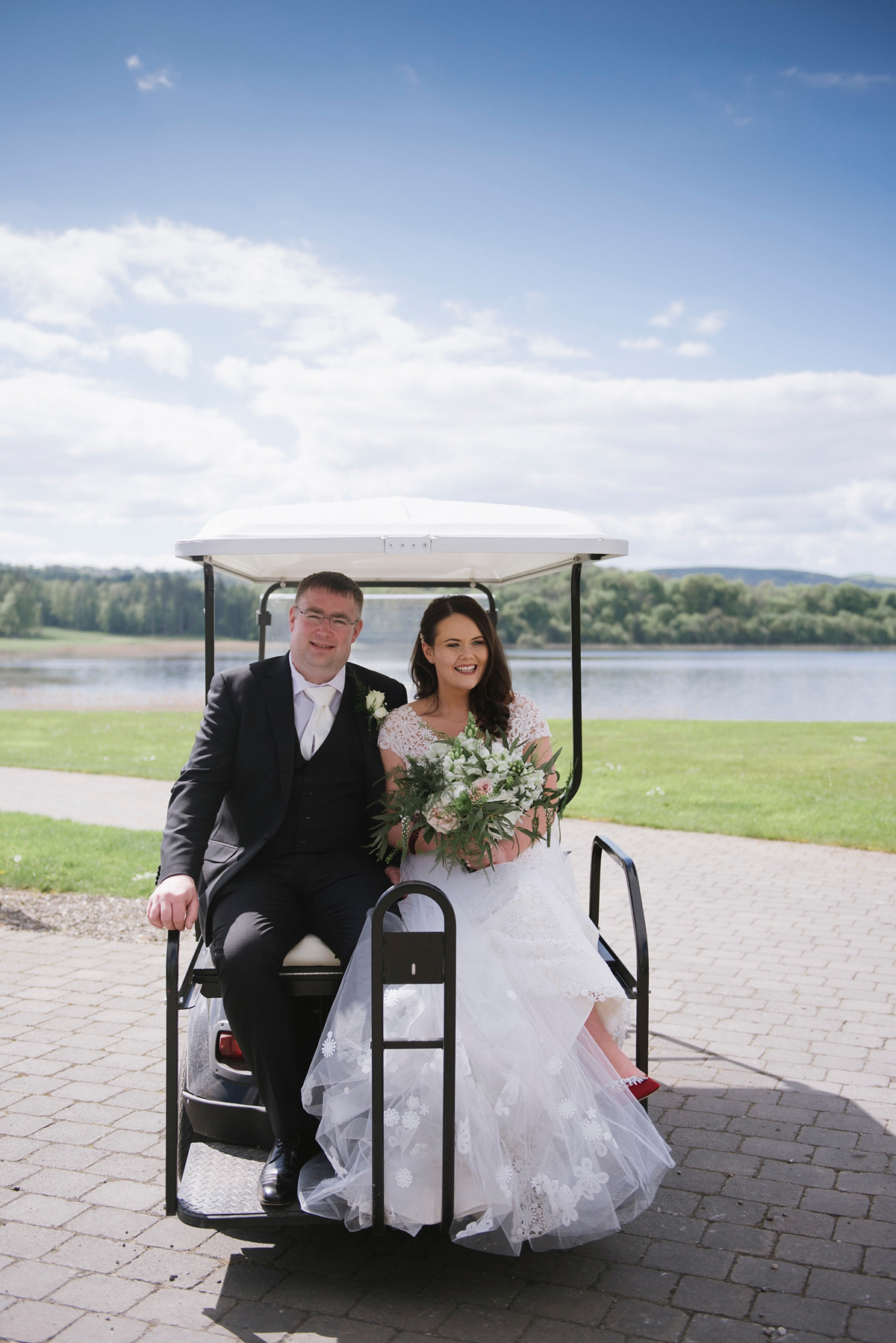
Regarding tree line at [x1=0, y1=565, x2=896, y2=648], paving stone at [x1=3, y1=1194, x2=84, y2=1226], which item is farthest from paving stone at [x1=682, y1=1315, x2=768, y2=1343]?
tree line at [x1=0, y1=565, x2=896, y2=648]

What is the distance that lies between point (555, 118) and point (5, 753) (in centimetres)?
1074

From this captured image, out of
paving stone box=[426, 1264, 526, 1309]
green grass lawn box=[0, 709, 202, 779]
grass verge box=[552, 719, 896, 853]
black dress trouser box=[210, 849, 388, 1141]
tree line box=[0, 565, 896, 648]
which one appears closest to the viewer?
paving stone box=[426, 1264, 526, 1309]

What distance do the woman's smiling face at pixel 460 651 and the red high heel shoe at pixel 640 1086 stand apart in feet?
4.50

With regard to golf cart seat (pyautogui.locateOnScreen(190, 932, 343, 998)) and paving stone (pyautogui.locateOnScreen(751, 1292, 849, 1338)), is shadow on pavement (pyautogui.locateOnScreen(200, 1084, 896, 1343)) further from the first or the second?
golf cart seat (pyautogui.locateOnScreen(190, 932, 343, 998))

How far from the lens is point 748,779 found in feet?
39.2

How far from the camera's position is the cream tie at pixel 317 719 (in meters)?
3.50

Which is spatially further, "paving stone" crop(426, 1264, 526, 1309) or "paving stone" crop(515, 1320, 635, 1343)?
"paving stone" crop(426, 1264, 526, 1309)

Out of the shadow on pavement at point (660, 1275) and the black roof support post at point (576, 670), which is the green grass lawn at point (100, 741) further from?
the shadow on pavement at point (660, 1275)

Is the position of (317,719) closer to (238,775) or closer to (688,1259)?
(238,775)

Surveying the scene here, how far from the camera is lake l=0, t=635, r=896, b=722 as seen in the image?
21875 mm

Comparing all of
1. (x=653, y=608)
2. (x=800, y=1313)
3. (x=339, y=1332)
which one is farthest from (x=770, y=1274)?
(x=653, y=608)

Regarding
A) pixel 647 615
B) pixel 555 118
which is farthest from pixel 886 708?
pixel 555 118

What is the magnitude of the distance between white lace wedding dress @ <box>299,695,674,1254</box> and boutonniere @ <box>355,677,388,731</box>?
2.88 ft

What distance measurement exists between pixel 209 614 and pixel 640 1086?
7.23ft
